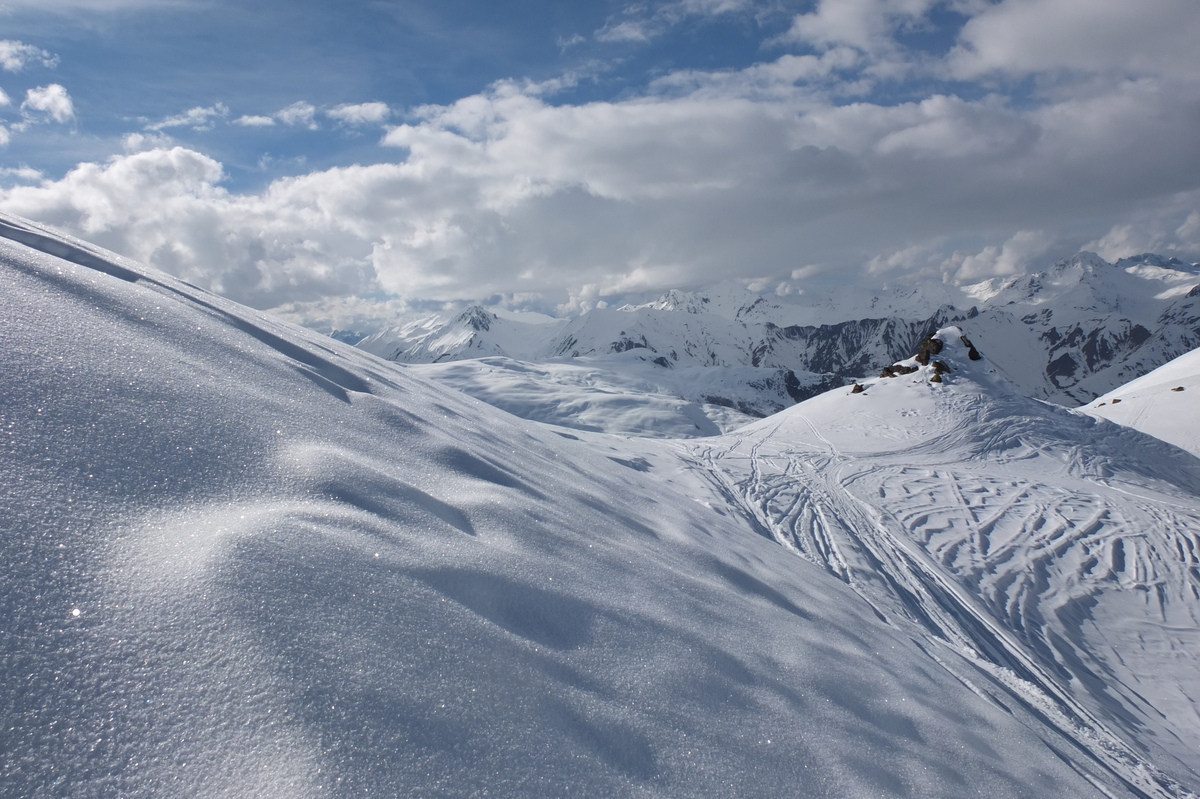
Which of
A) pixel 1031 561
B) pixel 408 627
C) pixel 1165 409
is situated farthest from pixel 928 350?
pixel 408 627

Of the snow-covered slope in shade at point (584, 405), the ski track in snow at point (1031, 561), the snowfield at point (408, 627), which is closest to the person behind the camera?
the snowfield at point (408, 627)

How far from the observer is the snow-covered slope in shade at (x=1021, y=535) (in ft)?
26.5

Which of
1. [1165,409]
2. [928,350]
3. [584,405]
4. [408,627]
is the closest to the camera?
[408,627]

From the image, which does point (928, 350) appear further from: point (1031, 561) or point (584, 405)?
point (584, 405)

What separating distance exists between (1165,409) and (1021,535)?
1748 cm

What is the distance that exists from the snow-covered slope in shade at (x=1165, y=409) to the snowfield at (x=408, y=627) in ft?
55.0

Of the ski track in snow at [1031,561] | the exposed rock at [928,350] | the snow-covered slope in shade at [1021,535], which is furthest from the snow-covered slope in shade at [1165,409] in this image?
the exposed rock at [928,350]

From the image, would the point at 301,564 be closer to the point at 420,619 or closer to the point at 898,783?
the point at 420,619

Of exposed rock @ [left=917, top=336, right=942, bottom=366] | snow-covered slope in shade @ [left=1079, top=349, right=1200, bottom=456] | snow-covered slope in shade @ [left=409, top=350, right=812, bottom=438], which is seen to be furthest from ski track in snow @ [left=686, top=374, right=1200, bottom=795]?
snow-covered slope in shade @ [left=409, top=350, right=812, bottom=438]

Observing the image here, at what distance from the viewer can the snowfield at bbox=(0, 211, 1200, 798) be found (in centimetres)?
233

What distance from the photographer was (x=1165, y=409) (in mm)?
23422

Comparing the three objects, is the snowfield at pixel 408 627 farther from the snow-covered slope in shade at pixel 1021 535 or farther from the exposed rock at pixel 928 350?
the exposed rock at pixel 928 350

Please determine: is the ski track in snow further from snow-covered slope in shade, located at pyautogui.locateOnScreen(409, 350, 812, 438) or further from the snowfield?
snow-covered slope in shade, located at pyautogui.locateOnScreen(409, 350, 812, 438)

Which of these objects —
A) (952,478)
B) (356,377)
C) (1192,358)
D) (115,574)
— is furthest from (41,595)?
(1192,358)
